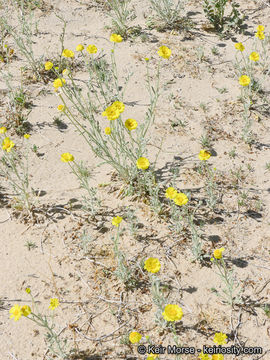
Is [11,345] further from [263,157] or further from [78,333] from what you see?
[263,157]

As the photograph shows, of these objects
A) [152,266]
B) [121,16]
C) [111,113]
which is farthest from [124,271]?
[121,16]

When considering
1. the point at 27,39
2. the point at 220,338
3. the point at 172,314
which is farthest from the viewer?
the point at 27,39

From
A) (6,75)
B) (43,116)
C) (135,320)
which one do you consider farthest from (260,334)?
(6,75)

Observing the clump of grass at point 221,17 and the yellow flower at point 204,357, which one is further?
the clump of grass at point 221,17

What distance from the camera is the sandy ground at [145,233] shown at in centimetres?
265

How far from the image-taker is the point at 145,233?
10.4 ft

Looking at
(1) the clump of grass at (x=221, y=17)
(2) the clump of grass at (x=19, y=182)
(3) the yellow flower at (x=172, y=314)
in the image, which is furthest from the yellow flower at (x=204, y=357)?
(1) the clump of grass at (x=221, y=17)

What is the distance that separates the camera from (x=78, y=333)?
2664mm

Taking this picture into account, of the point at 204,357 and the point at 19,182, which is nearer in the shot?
the point at 204,357

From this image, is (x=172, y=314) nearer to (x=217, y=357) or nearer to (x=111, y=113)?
(x=217, y=357)

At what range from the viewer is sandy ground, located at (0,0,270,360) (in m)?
2.65

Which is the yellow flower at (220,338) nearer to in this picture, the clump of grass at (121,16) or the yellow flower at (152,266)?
the yellow flower at (152,266)

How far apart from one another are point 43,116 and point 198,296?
2.72m

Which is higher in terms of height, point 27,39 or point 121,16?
point 121,16
